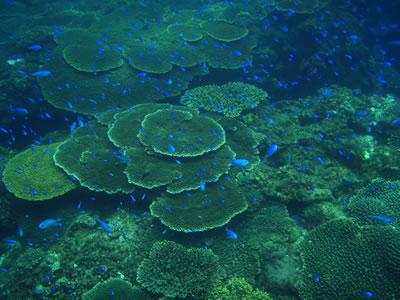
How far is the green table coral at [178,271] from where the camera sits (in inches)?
156

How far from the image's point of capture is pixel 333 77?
442 inches

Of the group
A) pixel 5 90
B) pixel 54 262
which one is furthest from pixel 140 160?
pixel 5 90

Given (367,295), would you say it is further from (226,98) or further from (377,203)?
(226,98)

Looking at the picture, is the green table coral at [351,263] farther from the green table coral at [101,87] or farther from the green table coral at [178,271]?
the green table coral at [101,87]

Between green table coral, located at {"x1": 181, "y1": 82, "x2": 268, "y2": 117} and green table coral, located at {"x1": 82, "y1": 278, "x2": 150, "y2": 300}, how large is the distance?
5.62 meters

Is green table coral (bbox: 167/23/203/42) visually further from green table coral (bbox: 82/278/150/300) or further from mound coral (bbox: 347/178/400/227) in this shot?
green table coral (bbox: 82/278/150/300)

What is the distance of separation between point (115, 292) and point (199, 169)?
3.02 meters

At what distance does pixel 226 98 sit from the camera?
8227 millimetres

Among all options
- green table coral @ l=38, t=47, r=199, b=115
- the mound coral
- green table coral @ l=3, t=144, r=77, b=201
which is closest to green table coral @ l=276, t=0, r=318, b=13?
green table coral @ l=38, t=47, r=199, b=115

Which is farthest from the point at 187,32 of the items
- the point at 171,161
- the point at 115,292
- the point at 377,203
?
the point at 115,292

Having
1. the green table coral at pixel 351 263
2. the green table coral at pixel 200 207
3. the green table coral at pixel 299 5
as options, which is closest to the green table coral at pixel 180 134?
the green table coral at pixel 200 207

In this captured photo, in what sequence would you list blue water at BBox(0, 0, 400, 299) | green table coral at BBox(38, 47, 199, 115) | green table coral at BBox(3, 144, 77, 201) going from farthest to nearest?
green table coral at BBox(38, 47, 199, 115) → green table coral at BBox(3, 144, 77, 201) → blue water at BBox(0, 0, 400, 299)

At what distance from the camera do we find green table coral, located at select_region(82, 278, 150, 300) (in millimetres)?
4039

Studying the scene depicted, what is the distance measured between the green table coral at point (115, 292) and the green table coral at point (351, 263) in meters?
2.90
